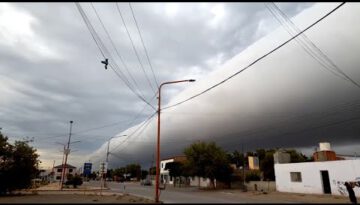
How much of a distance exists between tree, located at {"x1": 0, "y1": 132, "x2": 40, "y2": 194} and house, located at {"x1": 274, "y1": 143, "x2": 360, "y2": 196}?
32.3m

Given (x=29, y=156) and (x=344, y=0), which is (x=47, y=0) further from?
(x=29, y=156)

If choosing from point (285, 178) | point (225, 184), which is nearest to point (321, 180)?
point (285, 178)

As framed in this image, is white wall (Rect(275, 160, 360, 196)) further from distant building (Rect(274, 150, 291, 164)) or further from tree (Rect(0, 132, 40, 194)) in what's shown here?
tree (Rect(0, 132, 40, 194))

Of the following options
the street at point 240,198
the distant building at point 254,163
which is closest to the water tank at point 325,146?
the street at point 240,198

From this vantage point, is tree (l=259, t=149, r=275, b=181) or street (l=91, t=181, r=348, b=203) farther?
Answer: tree (l=259, t=149, r=275, b=181)

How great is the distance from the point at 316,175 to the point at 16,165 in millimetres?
34417

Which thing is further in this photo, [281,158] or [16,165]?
[281,158]

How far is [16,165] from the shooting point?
3269cm

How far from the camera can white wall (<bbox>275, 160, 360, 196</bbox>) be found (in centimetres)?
3456

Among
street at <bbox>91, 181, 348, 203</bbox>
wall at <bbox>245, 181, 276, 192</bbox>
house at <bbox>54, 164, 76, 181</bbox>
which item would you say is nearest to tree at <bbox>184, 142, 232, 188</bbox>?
wall at <bbox>245, 181, 276, 192</bbox>

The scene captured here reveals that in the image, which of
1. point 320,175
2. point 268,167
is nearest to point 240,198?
point 320,175

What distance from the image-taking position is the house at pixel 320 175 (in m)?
34.7

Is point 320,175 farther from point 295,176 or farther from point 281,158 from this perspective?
point 281,158

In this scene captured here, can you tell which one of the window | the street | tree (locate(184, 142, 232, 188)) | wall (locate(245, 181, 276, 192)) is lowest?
the street
